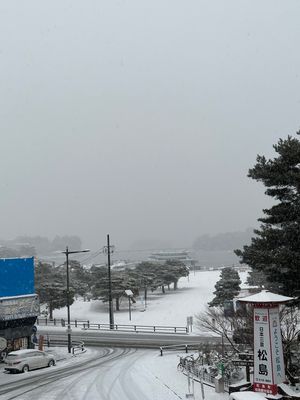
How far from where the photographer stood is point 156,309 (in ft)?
216

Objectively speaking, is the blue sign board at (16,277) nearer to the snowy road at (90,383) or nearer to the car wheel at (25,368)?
the car wheel at (25,368)

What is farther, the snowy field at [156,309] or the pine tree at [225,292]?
the snowy field at [156,309]

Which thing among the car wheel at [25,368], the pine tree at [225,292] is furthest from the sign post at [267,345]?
the pine tree at [225,292]

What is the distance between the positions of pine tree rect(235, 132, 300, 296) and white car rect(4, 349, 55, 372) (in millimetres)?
15938

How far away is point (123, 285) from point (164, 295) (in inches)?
648

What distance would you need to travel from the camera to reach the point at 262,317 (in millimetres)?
17156

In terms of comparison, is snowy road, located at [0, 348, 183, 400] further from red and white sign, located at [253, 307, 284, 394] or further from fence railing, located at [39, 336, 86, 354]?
fence railing, located at [39, 336, 86, 354]

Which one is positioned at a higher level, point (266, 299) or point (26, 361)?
point (266, 299)

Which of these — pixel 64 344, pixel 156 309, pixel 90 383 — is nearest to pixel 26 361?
pixel 90 383

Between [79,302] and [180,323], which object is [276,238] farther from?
[79,302]

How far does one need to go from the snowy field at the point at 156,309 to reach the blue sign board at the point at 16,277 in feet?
77.8

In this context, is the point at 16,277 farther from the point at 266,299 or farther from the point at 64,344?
the point at 266,299

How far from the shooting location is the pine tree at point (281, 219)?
21.1 metres

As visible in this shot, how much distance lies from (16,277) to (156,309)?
32.6 metres
